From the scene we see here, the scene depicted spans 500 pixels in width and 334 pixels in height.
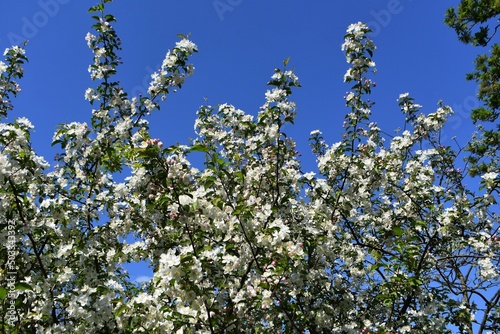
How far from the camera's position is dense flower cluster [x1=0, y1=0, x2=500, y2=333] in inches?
126

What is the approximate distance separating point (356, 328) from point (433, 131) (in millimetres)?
4098

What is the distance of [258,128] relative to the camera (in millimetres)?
4414

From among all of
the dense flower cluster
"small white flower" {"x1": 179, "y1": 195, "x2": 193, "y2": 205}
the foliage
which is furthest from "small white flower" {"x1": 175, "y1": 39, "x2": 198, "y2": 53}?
the foliage

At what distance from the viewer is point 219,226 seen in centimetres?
332

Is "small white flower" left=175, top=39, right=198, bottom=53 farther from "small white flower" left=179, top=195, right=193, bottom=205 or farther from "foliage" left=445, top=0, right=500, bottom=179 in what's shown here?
"foliage" left=445, top=0, right=500, bottom=179

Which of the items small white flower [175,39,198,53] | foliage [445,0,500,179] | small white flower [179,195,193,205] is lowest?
small white flower [179,195,193,205]

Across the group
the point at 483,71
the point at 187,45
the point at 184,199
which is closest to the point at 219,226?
the point at 184,199

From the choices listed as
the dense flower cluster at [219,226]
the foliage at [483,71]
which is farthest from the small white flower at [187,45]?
the foliage at [483,71]

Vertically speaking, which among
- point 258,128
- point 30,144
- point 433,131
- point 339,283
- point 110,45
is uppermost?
point 433,131

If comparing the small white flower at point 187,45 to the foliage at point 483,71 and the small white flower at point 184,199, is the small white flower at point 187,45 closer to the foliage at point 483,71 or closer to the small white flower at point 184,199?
the small white flower at point 184,199

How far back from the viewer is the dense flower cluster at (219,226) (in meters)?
3.21

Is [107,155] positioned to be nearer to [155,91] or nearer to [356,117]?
[155,91]

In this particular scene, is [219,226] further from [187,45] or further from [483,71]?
[483,71]

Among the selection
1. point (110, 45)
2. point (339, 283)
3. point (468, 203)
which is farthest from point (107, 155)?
point (468, 203)
